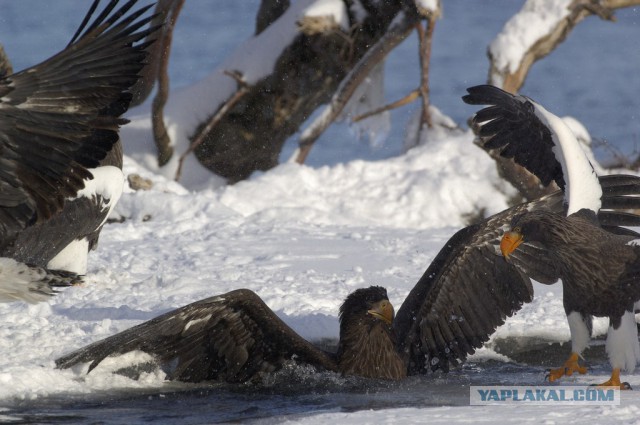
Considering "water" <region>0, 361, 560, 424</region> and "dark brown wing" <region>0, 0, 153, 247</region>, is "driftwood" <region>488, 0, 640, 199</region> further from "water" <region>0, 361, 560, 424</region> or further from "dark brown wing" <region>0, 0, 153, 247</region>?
"dark brown wing" <region>0, 0, 153, 247</region>

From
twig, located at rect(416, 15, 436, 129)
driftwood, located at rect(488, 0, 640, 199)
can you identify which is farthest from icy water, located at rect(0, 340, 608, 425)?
twig, located at rect(416, 15, 436, 129)

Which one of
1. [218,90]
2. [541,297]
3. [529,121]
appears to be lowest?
[541,297]

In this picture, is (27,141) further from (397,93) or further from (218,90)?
(397,93)

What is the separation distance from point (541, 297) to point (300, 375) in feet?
5.67

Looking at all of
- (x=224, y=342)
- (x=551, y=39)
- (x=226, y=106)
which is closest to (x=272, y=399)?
(x=224, y=342)

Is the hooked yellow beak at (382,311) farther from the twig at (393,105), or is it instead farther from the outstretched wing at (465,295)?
the twig at (393,105)

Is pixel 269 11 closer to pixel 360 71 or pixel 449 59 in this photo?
pixel 360 71

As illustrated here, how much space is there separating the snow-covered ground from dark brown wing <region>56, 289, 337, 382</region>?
5.2 inches

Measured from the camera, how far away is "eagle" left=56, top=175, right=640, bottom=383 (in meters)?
4.59

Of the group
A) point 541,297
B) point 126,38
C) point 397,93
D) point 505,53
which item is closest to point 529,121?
point 541,297

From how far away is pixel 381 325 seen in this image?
481cm

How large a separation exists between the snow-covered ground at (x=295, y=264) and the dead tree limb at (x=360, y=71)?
0.79 meters

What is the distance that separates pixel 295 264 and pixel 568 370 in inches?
89.6

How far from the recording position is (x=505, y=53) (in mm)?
9445
